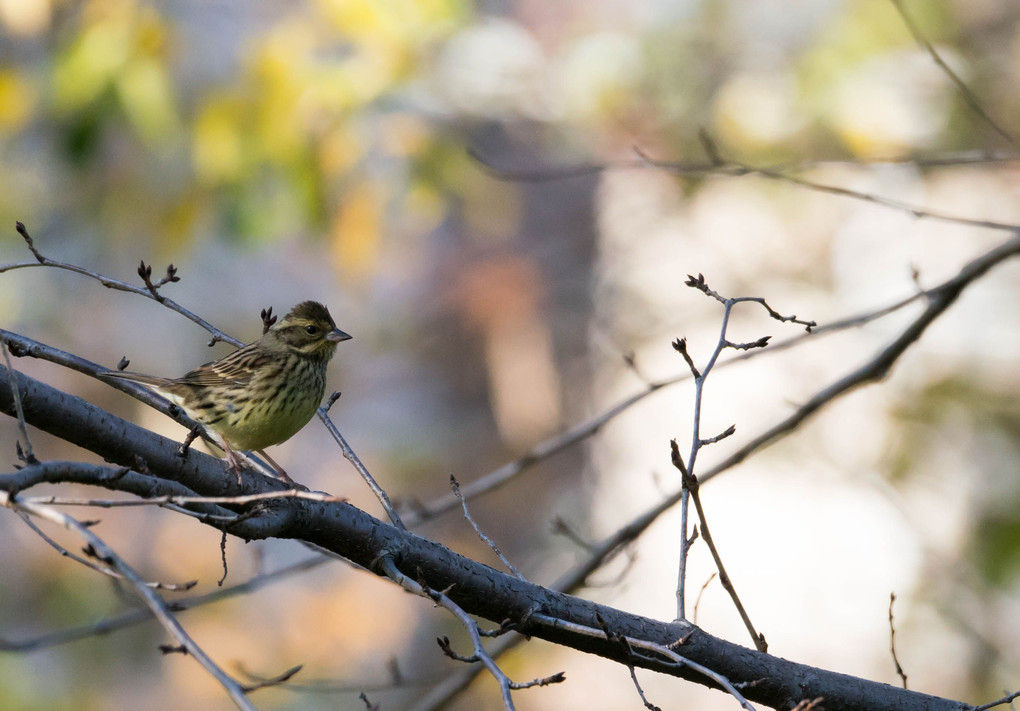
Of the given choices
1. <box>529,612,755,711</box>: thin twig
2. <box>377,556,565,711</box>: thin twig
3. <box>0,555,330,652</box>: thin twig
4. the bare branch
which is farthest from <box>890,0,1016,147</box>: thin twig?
the bare branch

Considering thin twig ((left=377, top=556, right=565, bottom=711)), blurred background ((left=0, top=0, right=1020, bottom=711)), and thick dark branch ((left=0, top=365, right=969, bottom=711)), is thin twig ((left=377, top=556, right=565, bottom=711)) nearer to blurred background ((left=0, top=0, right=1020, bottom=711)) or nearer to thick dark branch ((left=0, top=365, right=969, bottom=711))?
thick dark branch ((left=0, top=365, right=969, bottom=711))

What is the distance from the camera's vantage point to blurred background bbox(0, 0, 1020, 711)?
6480mm

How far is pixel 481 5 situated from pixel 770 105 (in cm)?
761

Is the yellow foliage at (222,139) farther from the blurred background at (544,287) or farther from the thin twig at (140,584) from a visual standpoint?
the thin twig at (140,584)

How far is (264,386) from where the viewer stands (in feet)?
14.9

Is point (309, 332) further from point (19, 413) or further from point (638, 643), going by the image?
point (638, 643)

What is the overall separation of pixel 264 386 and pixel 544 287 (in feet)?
28.1

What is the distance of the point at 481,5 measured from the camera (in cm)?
1470

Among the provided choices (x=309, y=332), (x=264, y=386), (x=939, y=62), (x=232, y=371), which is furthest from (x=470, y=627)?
(x=939, y=62)

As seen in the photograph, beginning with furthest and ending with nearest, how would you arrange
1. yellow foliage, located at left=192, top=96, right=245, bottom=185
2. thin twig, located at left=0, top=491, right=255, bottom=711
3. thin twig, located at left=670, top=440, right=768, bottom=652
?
yellow foliage, located at left=192, top=96, right=245, bottom=185
thin twig, located at left=670, top=440, right=768, bottom=652
thin twig, located at left=0, top=491, right=255, bottom=711

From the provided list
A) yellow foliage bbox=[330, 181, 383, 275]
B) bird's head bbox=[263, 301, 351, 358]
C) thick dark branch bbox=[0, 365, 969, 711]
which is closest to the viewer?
thick dark branch bbox=[0, 365, 969, 711]

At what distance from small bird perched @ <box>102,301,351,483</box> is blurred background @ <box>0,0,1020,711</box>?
668 millimetres

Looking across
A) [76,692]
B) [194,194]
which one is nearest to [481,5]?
[194,194]

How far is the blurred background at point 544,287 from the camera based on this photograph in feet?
21.3
